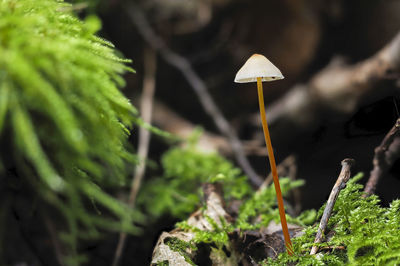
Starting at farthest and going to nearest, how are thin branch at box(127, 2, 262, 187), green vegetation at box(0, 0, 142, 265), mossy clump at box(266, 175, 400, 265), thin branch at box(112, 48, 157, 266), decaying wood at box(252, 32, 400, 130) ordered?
thin branch at box(127, 2, 262, 187) < decaying wood at box(252, 32, 400, 130) < thin branch at box(112, 48, 157, 266) < mossy clump at box(266, 175, 400, 265) < green vegetation at box(0, 0, 142, 265)

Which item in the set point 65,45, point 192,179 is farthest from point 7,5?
point 192,179

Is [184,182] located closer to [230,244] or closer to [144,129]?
[144,129]

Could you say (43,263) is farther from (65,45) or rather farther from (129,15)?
(129,15)

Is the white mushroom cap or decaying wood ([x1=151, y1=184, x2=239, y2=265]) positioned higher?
the white mushroom cap

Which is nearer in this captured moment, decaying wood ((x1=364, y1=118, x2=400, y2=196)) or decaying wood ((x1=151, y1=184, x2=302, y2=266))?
decaying wood ((x1=151, y1=184, x2=302, y2=266))

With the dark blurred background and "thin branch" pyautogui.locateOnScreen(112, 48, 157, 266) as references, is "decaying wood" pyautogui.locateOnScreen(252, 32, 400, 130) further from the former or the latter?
"thin branch" pyautogui.locateOnScreen(112, 48, 157, 266)

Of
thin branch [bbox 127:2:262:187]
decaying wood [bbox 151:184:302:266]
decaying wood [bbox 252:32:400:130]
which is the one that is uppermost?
thin branch [bbox 127:2:262:187]

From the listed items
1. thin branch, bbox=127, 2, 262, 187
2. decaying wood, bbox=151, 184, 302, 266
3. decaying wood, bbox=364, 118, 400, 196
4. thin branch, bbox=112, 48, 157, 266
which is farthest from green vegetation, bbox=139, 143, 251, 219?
decaying wood, bbox=364, 118, 400, 196

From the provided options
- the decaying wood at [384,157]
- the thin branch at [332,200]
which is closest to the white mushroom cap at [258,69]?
the thin branch at [332,200]
